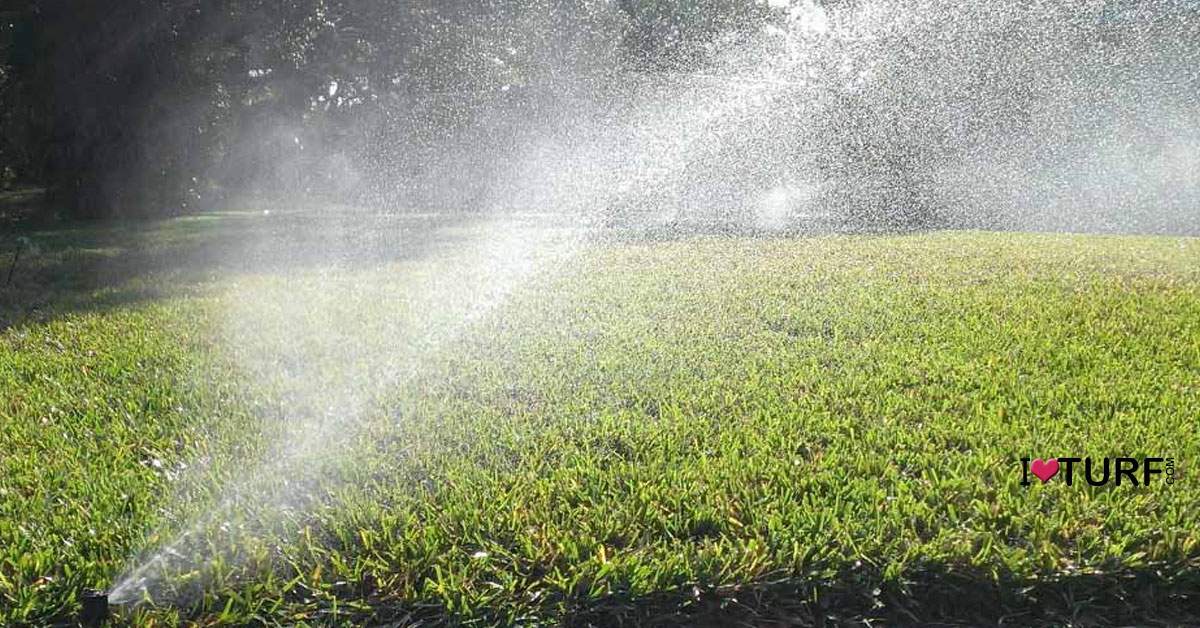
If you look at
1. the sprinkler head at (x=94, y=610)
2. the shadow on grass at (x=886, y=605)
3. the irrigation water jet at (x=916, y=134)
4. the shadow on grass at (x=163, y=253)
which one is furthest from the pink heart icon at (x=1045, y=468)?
the irrigation water jet at (x=916, y=134)

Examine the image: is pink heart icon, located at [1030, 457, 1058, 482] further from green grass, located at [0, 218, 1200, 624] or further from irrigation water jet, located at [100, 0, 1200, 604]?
irrigation water jet, located at [100, 0, 1200, 604]

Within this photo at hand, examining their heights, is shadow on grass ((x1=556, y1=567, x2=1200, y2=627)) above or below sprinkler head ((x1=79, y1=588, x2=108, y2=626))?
below

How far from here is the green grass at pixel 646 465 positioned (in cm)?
160

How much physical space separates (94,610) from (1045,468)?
192 cm

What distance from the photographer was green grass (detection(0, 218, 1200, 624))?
5.24 feet

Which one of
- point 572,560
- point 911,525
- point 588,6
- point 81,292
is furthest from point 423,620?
point 588,6

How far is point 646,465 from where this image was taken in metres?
2.07

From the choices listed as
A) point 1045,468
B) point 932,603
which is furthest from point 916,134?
point 932,603

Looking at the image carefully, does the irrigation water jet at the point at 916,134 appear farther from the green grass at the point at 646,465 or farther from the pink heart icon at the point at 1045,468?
the pink heart icon at the point at 1045,468

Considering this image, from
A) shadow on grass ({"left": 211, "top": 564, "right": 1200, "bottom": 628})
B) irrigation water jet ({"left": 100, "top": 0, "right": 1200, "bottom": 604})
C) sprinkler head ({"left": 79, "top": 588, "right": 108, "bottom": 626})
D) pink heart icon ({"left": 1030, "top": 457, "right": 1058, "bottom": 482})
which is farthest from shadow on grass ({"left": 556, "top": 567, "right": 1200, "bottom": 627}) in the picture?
irrigation water jet ({"left": 100, "top": 0, "right": 1200, "bottom": 604})

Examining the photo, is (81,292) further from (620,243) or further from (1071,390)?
(1071,390)

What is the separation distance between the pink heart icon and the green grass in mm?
51

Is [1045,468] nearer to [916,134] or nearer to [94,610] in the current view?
[94,610]

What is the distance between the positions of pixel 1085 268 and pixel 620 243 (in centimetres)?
366
